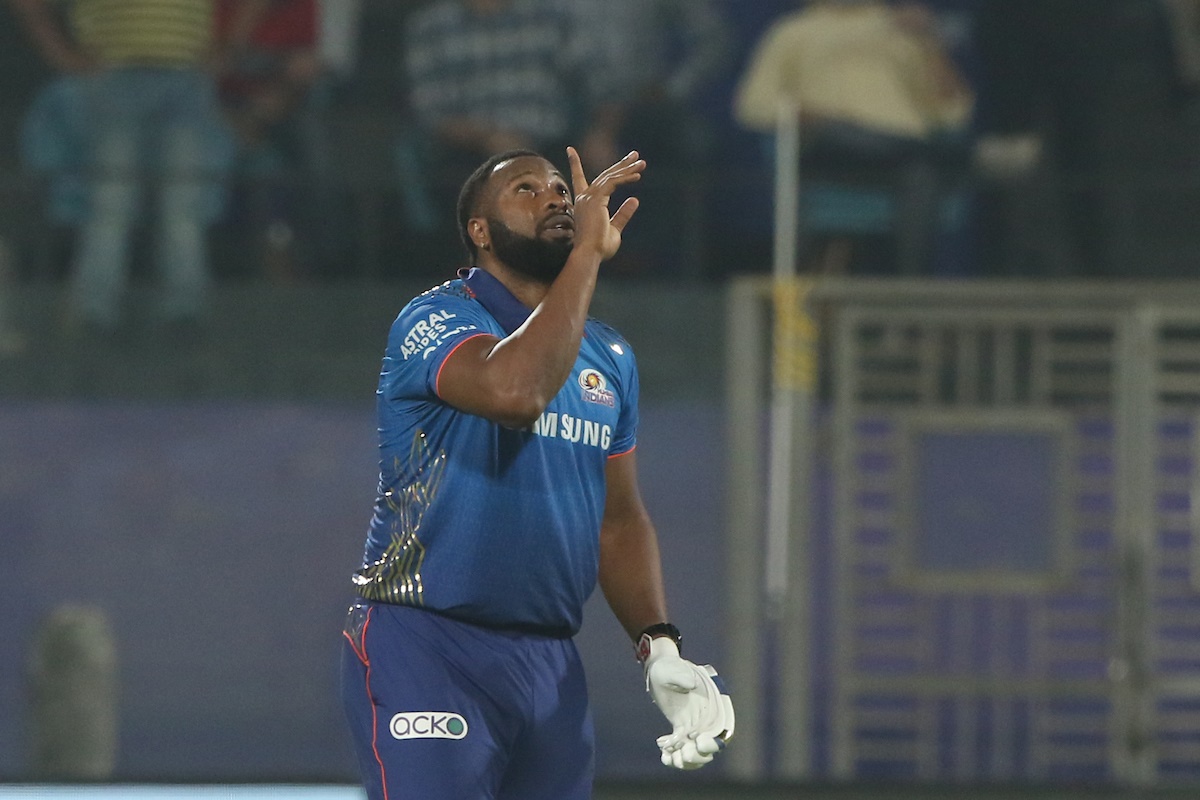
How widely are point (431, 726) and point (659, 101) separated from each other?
6.28 metres

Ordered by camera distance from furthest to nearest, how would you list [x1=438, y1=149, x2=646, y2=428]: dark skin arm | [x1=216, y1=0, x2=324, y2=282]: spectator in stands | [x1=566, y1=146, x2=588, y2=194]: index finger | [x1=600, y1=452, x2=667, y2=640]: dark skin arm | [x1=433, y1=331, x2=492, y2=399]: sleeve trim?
[x1=216, y1=0, x2=324, y2=282]: spectator in stands < [x1=600, y1=452, x2=667, y2=640]: dark skin arm < [x1=566, y1=146, x2=588, y2=194]: index finger < [x1=433, y1=331, x2=492, y2=399]: sleeve trim < [x1=438, y1=149, x2=646, y2=428]: dark skin arm

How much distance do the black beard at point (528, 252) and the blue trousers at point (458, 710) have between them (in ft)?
2.01

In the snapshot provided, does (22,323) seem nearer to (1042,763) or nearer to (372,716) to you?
(1042,763)

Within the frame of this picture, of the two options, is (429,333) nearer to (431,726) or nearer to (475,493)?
(475,493)

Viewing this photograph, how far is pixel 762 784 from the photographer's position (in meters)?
7.61

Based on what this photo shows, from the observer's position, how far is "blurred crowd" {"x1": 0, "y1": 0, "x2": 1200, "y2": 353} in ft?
28.9

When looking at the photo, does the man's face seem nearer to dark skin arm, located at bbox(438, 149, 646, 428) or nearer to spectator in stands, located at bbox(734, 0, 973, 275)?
dark skin arm, located at bbox(438, 149, 646, 428)

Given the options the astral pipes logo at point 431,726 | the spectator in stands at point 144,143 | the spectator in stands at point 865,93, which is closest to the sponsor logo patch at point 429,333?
the astral pipes logo at point 431,726

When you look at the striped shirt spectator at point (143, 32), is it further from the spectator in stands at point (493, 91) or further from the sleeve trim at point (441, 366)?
the sleeve trim at point (441, 366)

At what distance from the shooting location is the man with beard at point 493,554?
3166 mm

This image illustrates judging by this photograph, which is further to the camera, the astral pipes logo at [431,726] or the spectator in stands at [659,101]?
the spectator in stands at [659,101]

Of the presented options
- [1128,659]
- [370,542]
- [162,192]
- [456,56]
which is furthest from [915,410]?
[370,542]

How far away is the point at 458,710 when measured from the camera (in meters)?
3.18

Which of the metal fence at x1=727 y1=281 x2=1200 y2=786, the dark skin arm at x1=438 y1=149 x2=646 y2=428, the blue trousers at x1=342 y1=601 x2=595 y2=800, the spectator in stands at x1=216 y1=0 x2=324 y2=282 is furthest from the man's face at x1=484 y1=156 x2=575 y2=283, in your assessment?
the spectator in stands at x1=216 y1=0 x2=324 y2=282
